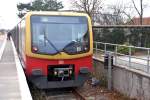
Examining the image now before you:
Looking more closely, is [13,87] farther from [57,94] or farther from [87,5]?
[87,5]

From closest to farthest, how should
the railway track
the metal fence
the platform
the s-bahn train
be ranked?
the platform → the metal fence → the s-bahn train → the railway track

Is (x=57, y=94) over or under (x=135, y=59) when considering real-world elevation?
under

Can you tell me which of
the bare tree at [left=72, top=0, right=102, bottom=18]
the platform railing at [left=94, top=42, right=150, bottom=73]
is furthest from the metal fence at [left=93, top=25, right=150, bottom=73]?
the bare tree at [left=72, top=0, right=102, bottom=18]

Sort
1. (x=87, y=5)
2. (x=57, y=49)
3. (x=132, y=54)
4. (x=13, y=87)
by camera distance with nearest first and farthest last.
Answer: (x=13, y=87) → (x=57, y=49) → (x=132, y=54) → (x=87, y=5)

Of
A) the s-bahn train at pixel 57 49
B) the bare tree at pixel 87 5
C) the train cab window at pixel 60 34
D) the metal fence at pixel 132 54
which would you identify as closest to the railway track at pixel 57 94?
the s-bahn train at pixel 57 49

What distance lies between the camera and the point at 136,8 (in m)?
42.4

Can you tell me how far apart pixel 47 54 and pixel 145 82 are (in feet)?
13.2

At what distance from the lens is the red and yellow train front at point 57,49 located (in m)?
14.0

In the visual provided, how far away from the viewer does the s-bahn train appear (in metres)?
14.0

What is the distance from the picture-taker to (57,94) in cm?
1499

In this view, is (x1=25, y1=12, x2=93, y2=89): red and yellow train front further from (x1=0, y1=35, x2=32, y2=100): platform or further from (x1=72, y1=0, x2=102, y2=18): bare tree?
(x1=72, y1=0, x2=102, y2=18): bare tree

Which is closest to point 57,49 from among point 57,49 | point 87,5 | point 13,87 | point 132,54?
point 57,49

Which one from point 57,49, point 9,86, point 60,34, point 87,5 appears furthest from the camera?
point 87,5

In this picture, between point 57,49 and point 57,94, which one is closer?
point 57,49
